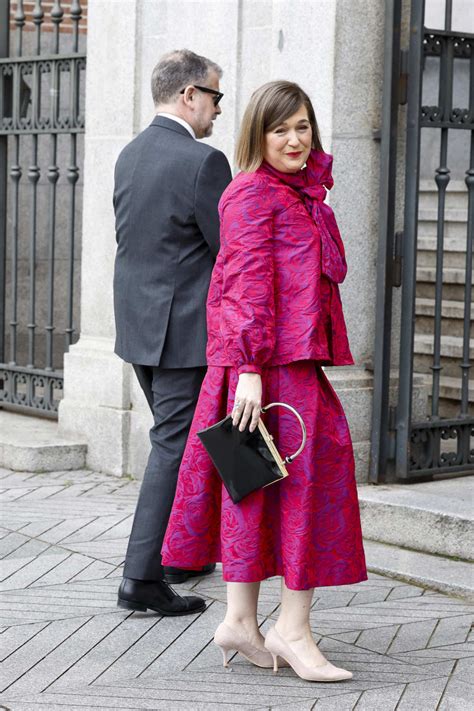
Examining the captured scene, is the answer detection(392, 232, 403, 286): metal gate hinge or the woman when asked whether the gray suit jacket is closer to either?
the woman

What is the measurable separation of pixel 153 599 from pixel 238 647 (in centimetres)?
68

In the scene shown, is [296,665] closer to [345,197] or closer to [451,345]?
[345,197]

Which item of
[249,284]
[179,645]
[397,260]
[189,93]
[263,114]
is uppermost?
[189,93]

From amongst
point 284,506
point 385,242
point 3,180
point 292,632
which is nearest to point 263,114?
point 284,506

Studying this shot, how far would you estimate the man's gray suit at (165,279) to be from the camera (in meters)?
4.68

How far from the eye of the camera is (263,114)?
393 cm

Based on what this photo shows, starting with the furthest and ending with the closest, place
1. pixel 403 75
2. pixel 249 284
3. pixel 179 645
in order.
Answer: pixel 403 75
pixel 179 645
pixel 249 284

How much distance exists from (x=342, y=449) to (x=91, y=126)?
12.1 ft

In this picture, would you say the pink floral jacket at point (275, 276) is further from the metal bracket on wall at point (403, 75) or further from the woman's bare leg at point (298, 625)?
the metal bracket on wall at point (403, 75)

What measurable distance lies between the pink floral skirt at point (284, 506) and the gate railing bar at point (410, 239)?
200 cm

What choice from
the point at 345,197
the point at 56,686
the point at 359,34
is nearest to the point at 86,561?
the point at 56,686

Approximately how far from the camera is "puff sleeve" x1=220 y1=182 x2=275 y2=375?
3.80 meters

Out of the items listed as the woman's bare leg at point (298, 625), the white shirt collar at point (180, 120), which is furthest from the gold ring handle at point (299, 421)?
the white shirt collar at point (180, 120)

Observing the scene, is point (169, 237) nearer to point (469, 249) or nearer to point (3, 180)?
point (469, 249)
